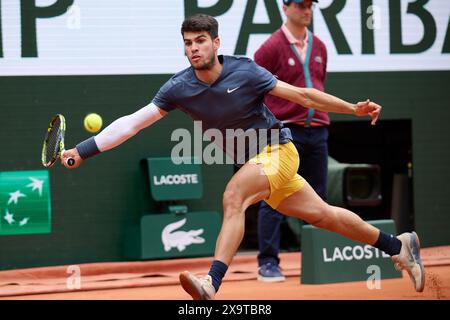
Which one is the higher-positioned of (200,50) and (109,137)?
(200,50)

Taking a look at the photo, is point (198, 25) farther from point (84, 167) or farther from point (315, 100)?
point (84, 167)

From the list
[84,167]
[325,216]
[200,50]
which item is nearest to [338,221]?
[325,216]

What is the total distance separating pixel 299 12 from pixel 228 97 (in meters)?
1.91

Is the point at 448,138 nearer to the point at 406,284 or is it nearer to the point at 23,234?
the point at 406,284

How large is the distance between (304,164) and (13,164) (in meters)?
2.66

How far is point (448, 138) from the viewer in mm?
9461

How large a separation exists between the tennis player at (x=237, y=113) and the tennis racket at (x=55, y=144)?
0.04 meters

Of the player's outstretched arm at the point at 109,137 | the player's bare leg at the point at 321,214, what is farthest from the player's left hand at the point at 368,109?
the player's outstretched arm at the point at 109,137

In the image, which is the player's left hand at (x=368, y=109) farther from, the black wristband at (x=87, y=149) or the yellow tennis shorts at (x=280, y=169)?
the black wristband at (x=87, y=149)

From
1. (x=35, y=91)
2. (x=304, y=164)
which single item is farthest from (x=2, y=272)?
(x=304, y=164)

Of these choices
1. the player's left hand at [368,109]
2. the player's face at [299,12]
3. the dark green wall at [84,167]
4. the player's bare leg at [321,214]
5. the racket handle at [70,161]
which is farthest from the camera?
the dark green wall at [84,167]

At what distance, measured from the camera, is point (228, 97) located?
17.1 ft

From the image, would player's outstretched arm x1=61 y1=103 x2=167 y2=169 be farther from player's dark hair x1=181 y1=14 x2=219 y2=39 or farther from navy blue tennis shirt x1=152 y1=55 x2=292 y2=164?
player's dark hair x1=181 y1=14 x2=219 y2=39

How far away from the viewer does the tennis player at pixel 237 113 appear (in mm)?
5117
